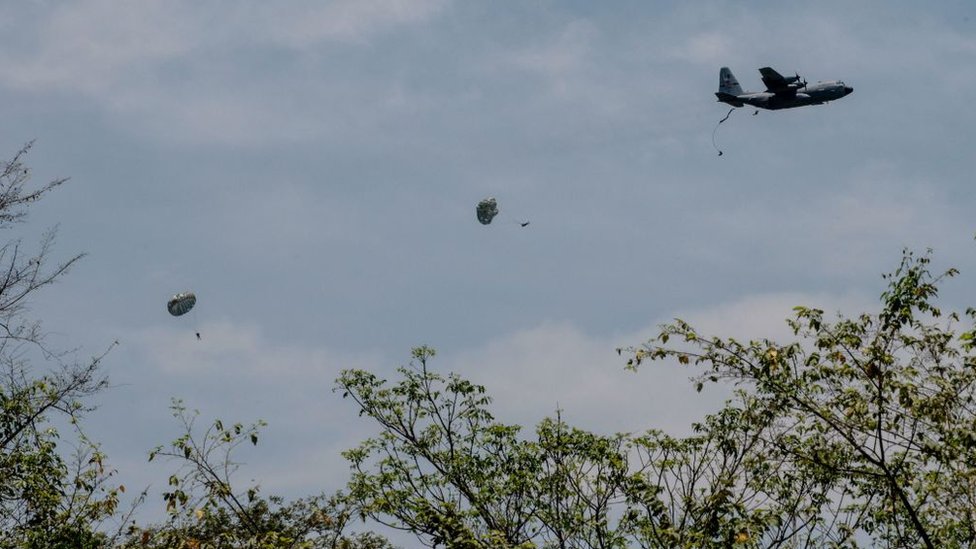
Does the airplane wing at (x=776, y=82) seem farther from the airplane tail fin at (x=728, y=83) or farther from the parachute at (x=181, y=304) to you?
the parachute at (x=181, y=304)

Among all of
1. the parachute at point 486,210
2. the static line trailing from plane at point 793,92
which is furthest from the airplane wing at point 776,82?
the parachute at point 486,210

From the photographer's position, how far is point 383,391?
25.1m

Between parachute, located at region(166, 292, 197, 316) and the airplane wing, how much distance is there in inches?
975

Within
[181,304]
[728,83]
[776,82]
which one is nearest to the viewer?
[181,304]

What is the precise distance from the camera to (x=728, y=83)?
5506cm

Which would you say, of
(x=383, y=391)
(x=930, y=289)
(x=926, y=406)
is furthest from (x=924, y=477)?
(x=383, y=391)

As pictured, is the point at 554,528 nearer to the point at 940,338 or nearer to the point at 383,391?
the point at 383,391

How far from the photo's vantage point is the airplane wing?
44375 millimetres

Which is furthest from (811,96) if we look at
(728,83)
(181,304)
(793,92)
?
(181,304)

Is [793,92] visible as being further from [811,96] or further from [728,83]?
[728,83]

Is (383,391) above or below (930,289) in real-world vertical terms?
above

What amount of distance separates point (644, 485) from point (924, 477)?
5.53m

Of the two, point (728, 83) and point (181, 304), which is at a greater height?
point (728, 83)

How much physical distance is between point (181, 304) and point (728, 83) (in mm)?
33022
